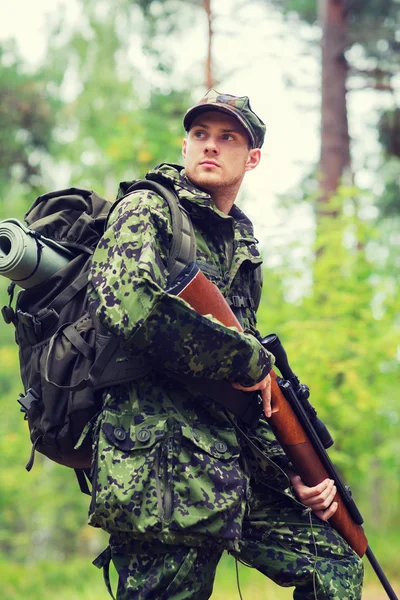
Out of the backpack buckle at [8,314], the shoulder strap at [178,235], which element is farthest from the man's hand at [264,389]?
the backpack buckle at [8,314]

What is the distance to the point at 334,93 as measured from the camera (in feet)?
40.5

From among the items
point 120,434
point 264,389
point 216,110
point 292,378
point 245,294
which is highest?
point 216,110

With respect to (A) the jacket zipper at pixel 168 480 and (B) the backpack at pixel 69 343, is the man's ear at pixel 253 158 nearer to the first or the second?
(B) the backpack at pixel 69 343

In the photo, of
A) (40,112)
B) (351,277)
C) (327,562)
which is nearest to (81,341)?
(327,562)

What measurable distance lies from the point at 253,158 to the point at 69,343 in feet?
4.19

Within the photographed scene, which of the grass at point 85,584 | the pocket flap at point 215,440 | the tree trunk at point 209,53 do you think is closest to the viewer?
the pocket flap at point 215,440

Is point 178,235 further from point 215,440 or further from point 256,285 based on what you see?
point 215,440

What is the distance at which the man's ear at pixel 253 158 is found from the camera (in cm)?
370

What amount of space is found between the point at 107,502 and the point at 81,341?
611 mm

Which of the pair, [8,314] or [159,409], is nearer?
[159,409]

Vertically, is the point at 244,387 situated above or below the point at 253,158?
below

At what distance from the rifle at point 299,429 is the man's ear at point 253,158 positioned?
808mm

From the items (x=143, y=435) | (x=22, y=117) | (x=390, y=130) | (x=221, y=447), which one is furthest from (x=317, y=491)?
(x=390, y=130)

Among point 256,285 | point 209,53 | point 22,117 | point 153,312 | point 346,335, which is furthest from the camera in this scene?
point 209,53
